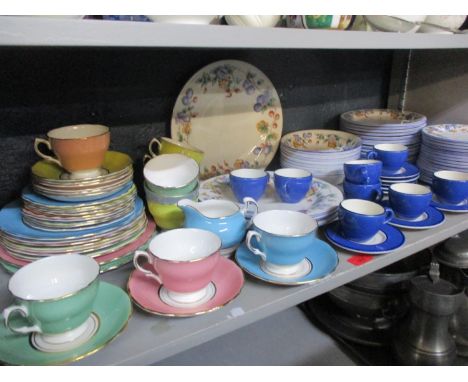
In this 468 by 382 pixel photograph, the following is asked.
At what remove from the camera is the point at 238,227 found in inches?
26.9

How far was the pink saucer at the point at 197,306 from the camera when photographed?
55cm

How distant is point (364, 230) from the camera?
71 centimetres

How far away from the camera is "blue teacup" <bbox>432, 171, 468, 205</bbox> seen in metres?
0.84

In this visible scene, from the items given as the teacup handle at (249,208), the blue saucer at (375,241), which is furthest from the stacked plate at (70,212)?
the blue saucer at (375,241)

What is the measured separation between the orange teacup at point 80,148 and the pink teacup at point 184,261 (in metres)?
0.17

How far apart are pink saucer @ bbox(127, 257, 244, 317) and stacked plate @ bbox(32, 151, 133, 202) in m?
0.14

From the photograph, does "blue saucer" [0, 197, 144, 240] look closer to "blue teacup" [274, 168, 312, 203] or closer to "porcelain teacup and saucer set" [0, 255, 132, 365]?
"porcelain teacup and saucer set" [0, 255, 132, 365]

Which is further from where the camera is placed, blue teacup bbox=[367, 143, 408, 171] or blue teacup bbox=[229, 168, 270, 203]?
blue teacup bbox=[367, 143, 408, 171]

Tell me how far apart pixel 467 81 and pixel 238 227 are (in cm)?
81

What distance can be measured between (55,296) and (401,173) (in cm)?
79

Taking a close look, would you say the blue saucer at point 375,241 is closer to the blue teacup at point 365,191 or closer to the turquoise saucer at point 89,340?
the blue teacup at point 365,191

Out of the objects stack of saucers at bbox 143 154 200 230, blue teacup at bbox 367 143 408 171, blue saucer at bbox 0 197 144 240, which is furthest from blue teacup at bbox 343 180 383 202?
blue saucer at bbox 0 197 144 240
